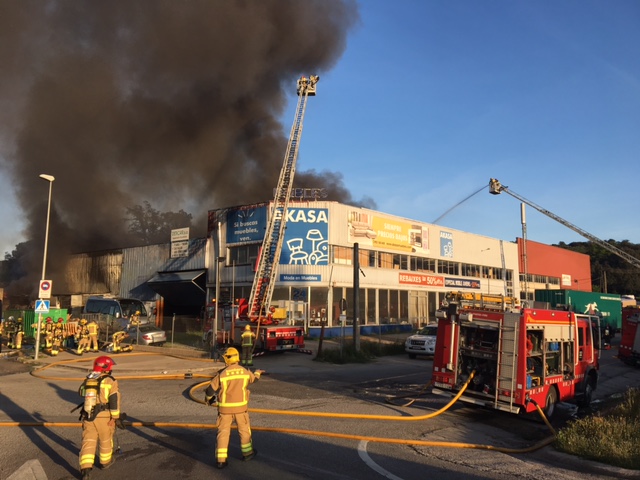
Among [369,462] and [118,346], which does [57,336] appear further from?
[369,462]

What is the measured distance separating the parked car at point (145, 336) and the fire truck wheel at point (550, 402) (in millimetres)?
16460

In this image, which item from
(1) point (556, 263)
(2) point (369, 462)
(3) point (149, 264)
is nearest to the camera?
(2) point (369, 462)

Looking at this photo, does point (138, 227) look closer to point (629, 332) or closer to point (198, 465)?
point (629, 332)

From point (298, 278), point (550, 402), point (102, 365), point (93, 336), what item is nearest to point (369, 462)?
point (102, 365)

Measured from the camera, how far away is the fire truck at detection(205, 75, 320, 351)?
17500 mm

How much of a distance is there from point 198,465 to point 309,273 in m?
22.3

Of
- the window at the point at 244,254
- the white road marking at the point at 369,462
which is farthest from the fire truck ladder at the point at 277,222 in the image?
the white road marking at the point at 369,462

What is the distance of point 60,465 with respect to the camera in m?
5.58

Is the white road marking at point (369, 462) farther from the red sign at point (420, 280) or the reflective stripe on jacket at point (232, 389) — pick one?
the red sign at point (420, 280)

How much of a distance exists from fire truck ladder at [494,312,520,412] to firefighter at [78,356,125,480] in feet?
18.4

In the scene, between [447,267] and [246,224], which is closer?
[246,224]

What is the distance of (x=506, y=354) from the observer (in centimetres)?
810

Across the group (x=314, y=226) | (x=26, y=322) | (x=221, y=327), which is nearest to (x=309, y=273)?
(x=314, y=226)

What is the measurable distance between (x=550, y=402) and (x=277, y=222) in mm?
20432
